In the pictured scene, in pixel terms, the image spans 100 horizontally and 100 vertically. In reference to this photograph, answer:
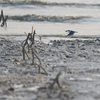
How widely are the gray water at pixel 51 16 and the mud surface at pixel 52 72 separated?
5096 millimetres

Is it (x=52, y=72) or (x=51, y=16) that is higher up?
(x=51, y=16)

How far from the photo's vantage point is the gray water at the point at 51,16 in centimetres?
2122

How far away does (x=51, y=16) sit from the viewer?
90.2ft

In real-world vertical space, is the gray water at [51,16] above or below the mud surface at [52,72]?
above

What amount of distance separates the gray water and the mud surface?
16.7 feet

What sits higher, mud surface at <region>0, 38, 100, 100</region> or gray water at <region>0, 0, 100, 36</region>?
gray water at <region>0, 0, 100, 36</region>

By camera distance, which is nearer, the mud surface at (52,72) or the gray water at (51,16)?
the mud surface at (52,72)

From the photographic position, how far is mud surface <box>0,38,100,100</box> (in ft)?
29.9

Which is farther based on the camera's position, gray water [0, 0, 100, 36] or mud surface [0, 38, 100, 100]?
gray water [0, 0, 100, 36]

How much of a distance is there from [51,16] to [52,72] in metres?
16.5

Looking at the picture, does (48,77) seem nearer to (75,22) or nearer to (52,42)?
(52,42)

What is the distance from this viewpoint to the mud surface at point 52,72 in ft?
29.9

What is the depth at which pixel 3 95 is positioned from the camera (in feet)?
29.5

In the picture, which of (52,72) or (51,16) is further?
(51,16)
